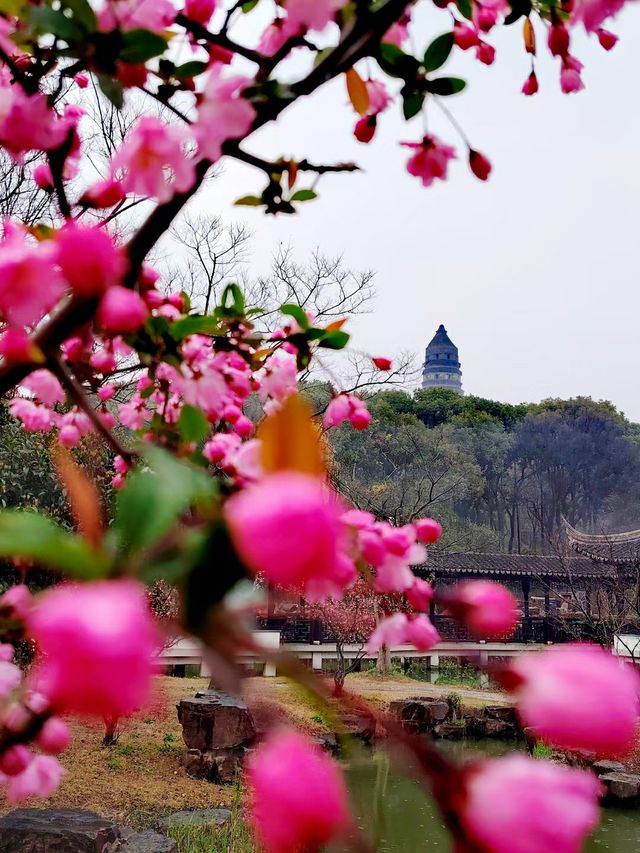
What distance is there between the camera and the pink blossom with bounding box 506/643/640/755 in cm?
32

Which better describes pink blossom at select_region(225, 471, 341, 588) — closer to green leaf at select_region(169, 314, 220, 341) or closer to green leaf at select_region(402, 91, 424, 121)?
green leaf at select_region(169, 314, 220, 341)

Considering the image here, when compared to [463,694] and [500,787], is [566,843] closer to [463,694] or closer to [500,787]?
[500,787]

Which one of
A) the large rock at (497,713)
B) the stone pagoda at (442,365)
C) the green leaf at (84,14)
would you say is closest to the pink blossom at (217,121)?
the green leaf at (84,14)

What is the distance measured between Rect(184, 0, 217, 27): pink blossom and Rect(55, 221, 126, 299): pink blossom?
0.55 meters

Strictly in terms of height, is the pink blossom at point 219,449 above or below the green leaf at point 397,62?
below

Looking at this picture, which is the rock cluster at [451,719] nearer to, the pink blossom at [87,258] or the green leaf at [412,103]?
the green leaf at [412,103]

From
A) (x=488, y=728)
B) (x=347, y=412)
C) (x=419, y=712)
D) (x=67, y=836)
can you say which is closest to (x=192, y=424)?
(x=347, y=412)

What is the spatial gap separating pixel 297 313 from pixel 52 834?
12.1ft

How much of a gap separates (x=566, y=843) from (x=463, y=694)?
1167cm

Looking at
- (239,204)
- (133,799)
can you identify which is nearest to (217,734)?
(133,799)

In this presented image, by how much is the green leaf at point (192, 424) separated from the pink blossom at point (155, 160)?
0.60ft

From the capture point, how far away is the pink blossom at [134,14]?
68cm

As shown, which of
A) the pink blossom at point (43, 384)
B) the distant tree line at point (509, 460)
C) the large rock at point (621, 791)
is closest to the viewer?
the pink blossom at point (43, 384)

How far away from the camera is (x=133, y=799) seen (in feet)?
17.8
